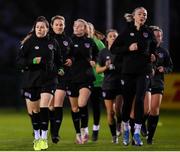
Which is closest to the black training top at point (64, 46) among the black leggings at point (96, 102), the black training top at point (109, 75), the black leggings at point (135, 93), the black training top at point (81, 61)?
the black training top at point (81, 61)

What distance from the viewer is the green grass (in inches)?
655

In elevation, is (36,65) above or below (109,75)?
above

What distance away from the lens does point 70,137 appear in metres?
19.8

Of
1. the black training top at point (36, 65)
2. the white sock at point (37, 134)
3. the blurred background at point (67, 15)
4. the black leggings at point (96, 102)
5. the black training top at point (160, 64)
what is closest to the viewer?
the black training top at point (36, 65)

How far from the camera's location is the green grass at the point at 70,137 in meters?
16.6

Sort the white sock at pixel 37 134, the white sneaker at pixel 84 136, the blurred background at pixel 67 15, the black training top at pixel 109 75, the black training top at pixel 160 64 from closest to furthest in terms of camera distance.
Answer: the white sock at pixel 37 134 < the black training top at pixel 160 64 < the white sneaker at pixel 84 136 < the black training top at pixel 109 75 < the blurred background at pixel 67 15

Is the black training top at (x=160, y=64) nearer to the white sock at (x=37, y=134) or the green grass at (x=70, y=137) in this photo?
the green grass at (x=70, y=137)

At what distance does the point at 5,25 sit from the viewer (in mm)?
39125

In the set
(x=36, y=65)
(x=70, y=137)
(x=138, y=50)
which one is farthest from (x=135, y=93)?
(x=70, y=137)

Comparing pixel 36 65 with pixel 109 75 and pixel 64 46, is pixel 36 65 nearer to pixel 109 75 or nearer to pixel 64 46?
pixel 64 46

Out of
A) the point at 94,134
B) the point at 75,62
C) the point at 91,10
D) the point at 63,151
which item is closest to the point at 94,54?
the point at 75,62

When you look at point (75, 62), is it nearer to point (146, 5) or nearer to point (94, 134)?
point (94, 134)

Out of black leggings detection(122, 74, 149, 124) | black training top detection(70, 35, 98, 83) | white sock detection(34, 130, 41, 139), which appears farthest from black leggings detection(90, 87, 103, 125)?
white sock detection(34, 130, 41, 139)

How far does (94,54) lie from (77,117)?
125 centimetres
